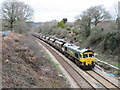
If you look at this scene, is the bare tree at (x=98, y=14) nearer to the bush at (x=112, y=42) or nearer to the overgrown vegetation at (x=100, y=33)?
the overgrown vegetation at (x=100, y=33)

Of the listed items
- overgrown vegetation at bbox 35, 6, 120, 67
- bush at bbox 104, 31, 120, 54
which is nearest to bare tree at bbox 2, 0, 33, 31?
overgrown vegetation at bbox 35, 6, 120, 67

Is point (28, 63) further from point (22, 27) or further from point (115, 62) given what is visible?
point (22, 27)

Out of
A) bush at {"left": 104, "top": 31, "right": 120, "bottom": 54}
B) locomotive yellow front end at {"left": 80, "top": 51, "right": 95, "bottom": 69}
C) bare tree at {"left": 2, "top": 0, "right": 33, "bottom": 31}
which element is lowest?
locomotive yellow front end at {"left": 80, "top": 51, "right": 95, "bottom": 69}

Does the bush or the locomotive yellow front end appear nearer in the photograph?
the locomotive yellow front end

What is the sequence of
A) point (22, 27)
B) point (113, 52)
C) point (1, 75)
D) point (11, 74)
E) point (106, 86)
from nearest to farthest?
point (1, 75) < point (11, 74) < point (106, 86) < point (113, 52) < point (22, 27)

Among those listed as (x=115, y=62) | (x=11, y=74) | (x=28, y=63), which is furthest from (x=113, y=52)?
(x=11, y=74)

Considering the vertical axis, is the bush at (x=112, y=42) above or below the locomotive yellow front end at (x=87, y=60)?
above

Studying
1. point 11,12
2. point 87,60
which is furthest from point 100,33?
point 11,12

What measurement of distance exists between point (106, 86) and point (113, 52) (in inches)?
420

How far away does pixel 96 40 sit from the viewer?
30.4 metres

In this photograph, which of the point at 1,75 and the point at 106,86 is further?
the point at 106,86

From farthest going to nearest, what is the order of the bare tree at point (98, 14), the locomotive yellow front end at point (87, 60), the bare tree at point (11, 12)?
1. the bare tree at point (98, 14)
2. the bare tree at point (11, 12)
3. the locomotive yellow front end at point (87, 60)

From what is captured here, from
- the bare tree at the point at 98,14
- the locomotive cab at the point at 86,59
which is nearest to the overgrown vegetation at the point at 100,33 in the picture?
the bare tree at the point at 98,14

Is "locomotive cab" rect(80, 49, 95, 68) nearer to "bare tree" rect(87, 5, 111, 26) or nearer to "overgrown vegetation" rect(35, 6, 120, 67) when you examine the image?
"overgrown vegetation" rect(35, 6, 120, 67)
